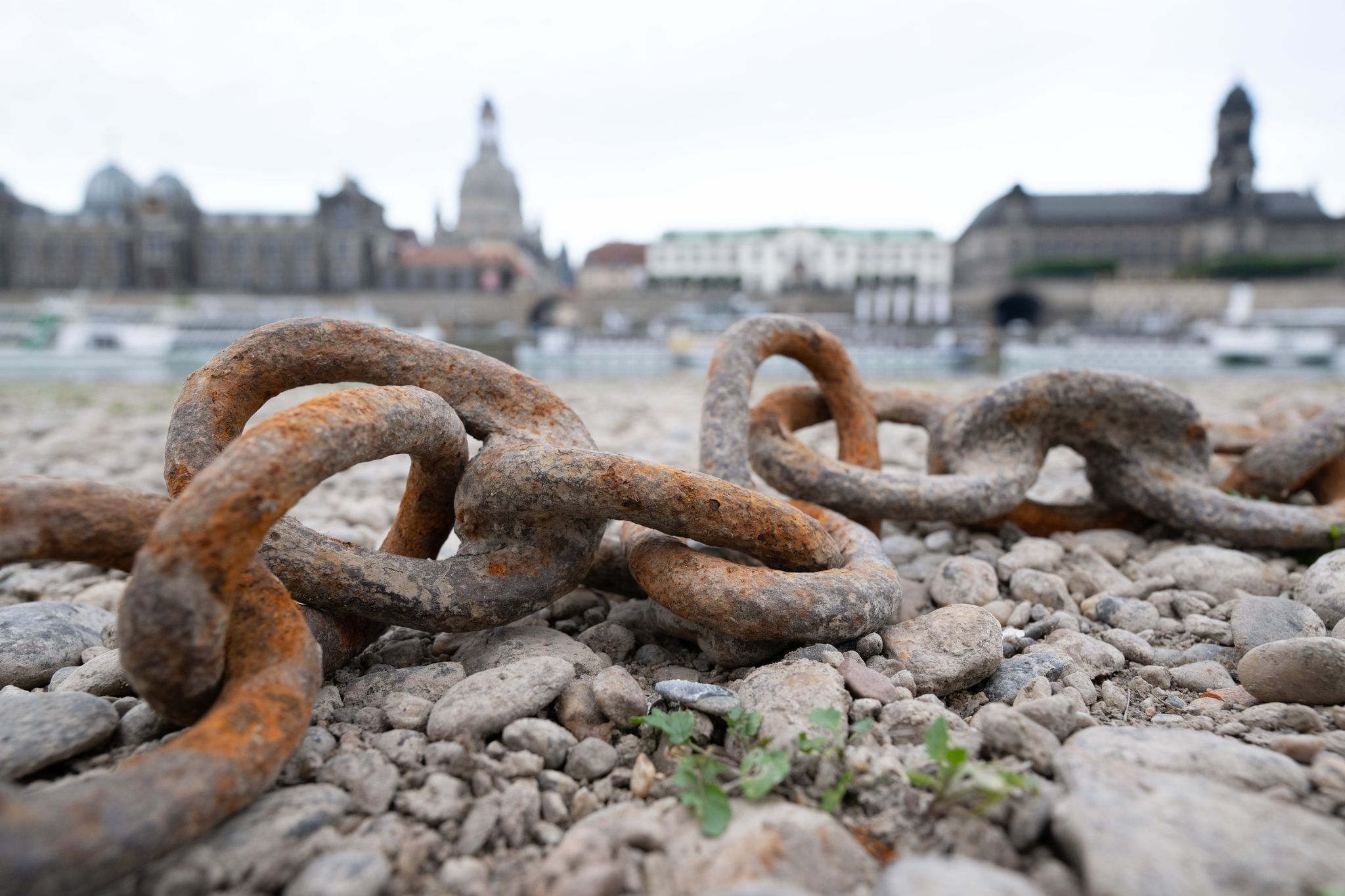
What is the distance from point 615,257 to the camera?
3172 inches

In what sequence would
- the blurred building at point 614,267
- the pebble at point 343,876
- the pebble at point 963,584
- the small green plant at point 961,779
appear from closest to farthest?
the pebble at point 343,876
the small green plant at point 961,779
the pebble at point 963,584
the blurred building at point 614,267

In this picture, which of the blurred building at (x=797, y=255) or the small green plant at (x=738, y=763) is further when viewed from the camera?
the blurred building at (x=797, y=255)

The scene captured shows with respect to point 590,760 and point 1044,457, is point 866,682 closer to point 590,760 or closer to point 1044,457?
point 590,760

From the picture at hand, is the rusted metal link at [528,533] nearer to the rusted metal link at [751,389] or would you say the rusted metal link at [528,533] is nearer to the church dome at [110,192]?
the rusted metal link at [751,389]

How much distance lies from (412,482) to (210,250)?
2838 inches

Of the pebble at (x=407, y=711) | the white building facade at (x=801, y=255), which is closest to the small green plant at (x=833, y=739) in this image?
the pebble at (x=407, y=711)

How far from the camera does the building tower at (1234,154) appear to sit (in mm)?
67000

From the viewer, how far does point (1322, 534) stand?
2.65 metres

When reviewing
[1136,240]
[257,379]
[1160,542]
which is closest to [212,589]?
[257,379]

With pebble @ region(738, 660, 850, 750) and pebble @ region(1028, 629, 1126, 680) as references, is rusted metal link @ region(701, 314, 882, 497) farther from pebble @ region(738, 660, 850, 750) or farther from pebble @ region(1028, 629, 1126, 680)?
pebble @ region(1028, 629, 1126, 680)

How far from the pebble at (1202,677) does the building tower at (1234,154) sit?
8316 cm

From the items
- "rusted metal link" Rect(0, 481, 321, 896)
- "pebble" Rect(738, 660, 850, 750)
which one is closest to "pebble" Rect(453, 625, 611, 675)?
"pebble" Rect(738, 660, 850, 750)

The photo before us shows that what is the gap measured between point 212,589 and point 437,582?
0.50 metres

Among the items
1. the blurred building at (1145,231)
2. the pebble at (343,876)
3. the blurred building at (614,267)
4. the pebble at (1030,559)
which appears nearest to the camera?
the pebble at (343,876)
